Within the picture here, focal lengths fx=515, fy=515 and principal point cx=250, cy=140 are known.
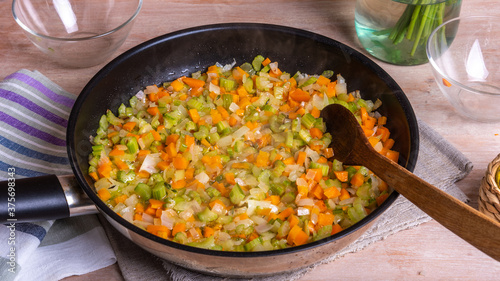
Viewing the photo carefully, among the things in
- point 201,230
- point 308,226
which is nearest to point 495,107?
point 308,226

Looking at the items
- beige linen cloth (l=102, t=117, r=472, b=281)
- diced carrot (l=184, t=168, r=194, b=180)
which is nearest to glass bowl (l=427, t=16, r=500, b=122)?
beige linen cloth (l=102, t=117, r=472, b=281)

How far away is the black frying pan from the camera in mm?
1216

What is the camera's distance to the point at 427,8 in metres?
1.83

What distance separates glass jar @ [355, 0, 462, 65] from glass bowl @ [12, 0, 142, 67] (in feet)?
2.88

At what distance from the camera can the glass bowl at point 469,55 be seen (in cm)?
181

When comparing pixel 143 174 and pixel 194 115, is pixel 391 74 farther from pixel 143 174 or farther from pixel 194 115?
pixel 143 174

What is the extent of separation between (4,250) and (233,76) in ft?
3.04

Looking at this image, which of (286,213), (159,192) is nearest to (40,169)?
(159,192)

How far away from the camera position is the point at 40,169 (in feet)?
5.50

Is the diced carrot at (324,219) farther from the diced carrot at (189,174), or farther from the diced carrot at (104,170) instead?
the diced carrot at (104,170)

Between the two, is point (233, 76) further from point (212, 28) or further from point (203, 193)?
point (203, 193)

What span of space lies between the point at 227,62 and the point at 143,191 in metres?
0.65

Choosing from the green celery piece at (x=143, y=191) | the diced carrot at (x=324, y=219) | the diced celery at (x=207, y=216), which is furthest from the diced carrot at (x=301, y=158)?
the green celery piece at (x=143, y=191)

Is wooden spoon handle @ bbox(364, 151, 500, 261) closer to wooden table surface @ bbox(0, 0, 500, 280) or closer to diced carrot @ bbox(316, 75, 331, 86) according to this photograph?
wooden table surface @ bbox(0, 0, 500, 280)
